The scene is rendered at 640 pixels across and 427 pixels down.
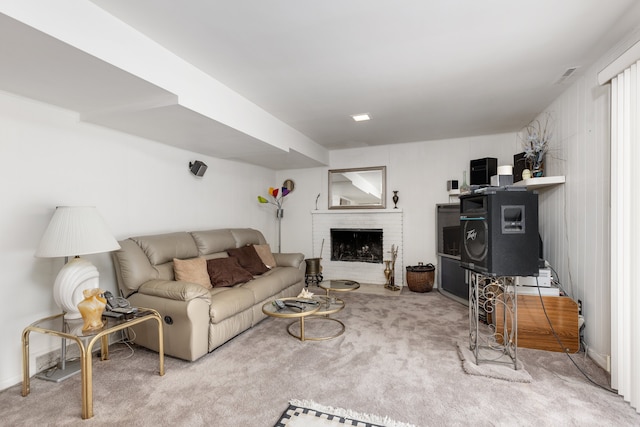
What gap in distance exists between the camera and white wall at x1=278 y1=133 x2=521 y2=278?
4.77 m

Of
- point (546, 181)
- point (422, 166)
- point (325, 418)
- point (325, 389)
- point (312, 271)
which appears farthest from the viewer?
→ point (312, 271)

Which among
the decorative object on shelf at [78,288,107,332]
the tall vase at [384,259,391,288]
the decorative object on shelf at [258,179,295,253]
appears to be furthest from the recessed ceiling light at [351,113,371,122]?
the decorative object on shelf at [78,288,107,332]

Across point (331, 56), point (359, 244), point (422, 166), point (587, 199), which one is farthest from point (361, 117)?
point (359, 244)

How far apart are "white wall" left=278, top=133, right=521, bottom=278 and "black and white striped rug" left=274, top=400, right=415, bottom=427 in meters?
3.62

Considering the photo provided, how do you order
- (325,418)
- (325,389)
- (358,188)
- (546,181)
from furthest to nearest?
(358,188) < (546,181) < (325,389) < (325,418)

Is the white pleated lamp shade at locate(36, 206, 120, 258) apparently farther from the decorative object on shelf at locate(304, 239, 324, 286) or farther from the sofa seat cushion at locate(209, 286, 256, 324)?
the decorative object on shelf at locate(304, 239, 324, 286)

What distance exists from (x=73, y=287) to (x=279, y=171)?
423cm

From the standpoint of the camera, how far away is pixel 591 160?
252cm

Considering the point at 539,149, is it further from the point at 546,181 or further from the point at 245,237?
the point at 245,237

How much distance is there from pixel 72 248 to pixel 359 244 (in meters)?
4.20

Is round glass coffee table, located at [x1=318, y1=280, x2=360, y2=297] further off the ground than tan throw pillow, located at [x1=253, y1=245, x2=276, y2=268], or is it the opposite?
→ tan throw pillow, located at [x1=253, y1=245, x2=276, y2=268]

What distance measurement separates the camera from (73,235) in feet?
7.12

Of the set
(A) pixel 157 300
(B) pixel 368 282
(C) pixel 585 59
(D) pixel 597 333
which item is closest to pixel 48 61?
(A) pixel 157 300

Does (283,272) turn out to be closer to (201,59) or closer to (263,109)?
(263,109)
